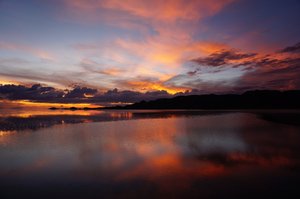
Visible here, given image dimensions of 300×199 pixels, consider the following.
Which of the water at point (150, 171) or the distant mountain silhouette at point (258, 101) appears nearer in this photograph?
the water at point (150, 171)

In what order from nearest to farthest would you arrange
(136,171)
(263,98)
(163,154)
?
(136,171) → (163,154) → (263,98)

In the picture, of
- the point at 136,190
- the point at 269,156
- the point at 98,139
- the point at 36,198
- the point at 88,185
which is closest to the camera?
the point at 36,198

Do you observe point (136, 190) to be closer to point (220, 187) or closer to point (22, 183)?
point (220, 187)

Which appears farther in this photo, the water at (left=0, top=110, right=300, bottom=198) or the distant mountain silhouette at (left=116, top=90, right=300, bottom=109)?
the distant mountain silhouette at (left=116, top=90, right=300, bottom=109)

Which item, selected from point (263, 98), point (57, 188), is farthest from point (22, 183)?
point (263, 98)

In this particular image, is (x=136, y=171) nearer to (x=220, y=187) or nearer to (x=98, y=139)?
(x=220, y=187)

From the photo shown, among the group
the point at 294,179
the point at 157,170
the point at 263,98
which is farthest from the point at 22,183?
the point at 263,98

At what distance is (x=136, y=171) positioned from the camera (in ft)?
35.6

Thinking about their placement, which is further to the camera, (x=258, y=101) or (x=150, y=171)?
(x=258, y=101)

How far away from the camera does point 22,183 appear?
9.16 meters

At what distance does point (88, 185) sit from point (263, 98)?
189813 millimetres

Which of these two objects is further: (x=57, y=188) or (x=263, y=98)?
(x=263, y=98)

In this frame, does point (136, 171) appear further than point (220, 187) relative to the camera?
Yes

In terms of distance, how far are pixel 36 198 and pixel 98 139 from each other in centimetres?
1296
